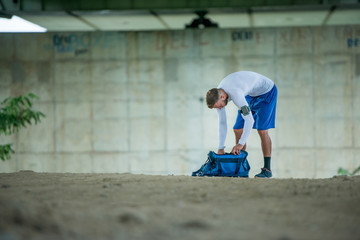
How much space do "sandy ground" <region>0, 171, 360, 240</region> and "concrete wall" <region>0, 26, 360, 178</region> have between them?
5156mm

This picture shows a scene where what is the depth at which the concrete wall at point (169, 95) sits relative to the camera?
9.26 meters

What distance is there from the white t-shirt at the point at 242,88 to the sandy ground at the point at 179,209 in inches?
49.3

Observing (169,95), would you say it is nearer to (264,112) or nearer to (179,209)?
(264,112)

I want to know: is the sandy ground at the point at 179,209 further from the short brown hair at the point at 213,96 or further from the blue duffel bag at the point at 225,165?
the short brown hair at the point at 213,96

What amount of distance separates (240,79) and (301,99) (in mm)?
4292

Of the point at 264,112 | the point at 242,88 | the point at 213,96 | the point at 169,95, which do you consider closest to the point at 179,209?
the point at 213,96

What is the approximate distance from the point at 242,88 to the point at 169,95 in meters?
4.28

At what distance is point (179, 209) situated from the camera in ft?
9.05

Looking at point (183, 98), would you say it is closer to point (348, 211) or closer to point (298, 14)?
point (298, 14)

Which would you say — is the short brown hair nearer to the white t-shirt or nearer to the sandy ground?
the white t-shirt

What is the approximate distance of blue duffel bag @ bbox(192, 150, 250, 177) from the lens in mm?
5281

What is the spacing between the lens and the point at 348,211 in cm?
279

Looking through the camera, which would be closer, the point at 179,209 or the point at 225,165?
the point at 179,209

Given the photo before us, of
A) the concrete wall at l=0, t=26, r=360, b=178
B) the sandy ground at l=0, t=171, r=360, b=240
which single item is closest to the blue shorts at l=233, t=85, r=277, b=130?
the sandy ground at l=0, t=171, r=360, b=240
